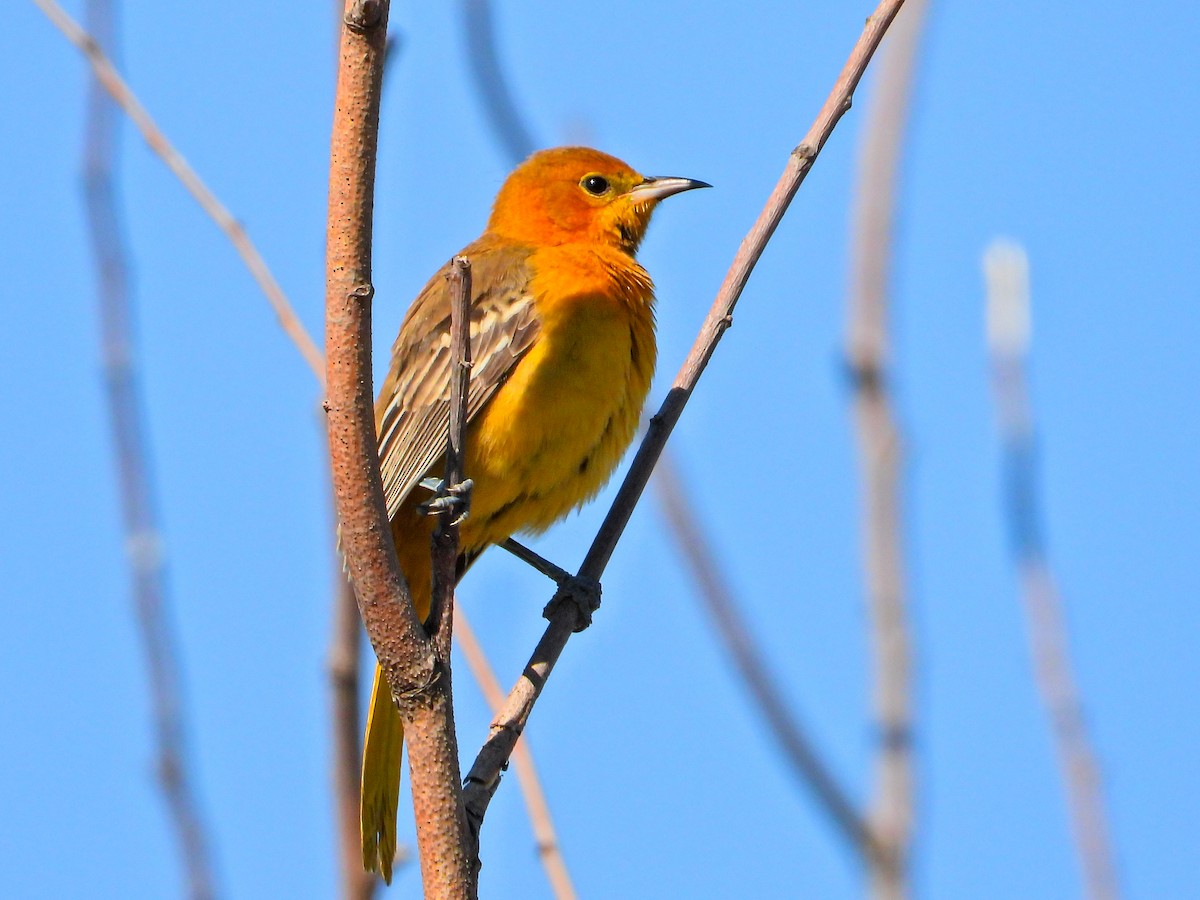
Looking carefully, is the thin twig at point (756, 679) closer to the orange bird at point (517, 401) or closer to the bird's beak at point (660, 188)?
the orange bird at point (517, 401)

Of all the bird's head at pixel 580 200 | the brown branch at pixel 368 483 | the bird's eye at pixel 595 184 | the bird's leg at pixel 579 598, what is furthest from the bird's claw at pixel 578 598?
the bird's eye at pixel 595 184

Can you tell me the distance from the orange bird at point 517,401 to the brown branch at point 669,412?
0.81 metres

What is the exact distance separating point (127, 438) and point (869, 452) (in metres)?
1.73

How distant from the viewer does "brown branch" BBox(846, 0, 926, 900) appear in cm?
293

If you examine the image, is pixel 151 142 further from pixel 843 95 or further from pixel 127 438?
pixel 843 95

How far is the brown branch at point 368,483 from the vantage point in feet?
8.00

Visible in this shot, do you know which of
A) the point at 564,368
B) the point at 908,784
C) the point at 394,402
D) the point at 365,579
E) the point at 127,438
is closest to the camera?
the point at 365,579

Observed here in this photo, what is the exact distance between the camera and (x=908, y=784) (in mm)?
2963

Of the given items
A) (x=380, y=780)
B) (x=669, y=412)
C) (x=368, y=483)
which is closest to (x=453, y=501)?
(x=368, y=483)

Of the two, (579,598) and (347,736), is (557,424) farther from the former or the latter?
(347,736)

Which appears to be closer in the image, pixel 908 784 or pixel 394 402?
pixel 908 784

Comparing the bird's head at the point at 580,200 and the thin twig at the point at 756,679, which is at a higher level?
the bird's head at the point at 580,200

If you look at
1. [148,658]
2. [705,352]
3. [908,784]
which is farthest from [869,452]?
[148,658]

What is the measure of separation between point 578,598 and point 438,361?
134 centimetres
